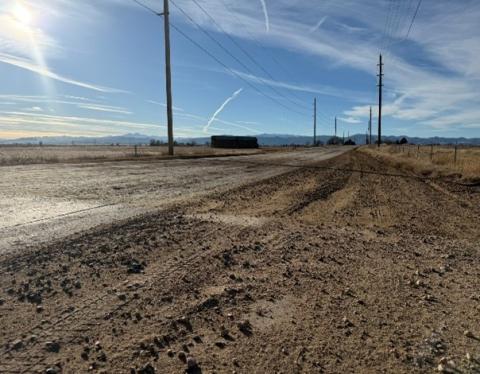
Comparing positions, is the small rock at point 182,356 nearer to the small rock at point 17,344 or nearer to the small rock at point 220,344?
the small rock at point 220,344

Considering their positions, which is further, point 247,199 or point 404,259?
point 247,199

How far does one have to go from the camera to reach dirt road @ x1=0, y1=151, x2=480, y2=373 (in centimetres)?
271

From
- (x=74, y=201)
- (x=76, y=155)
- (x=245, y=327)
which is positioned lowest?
(x=245, y=327)

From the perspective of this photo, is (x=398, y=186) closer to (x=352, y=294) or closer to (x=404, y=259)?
(x=404, y=259)

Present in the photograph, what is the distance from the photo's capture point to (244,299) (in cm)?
370

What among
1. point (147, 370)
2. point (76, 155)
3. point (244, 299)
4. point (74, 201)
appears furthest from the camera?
point (76, 155)

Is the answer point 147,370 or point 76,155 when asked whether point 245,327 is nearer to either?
point 147,370

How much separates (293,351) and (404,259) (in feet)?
9.36

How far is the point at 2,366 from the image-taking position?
2494 mm

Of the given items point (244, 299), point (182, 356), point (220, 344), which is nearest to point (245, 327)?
point (220, 344)

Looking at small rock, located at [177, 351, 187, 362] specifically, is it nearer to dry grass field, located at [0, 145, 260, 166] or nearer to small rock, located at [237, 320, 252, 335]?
small rock, located at [237, 320, 252, 335]

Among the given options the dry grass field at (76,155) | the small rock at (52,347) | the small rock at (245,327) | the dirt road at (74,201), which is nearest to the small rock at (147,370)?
the small rock at (52,347)

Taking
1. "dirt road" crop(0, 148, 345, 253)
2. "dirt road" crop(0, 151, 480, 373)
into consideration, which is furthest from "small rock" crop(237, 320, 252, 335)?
"dirt road" crop(0, 148, 345, 253)

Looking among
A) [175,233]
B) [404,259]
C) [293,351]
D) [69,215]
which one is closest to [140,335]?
[293,351]
